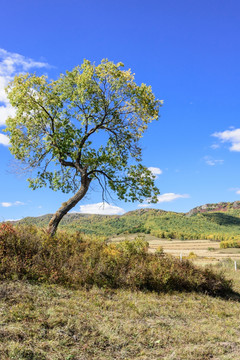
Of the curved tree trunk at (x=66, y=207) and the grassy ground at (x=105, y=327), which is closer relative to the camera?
the grassy ground at (x=105, y=327)

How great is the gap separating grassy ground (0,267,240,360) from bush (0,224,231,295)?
813 millimetres

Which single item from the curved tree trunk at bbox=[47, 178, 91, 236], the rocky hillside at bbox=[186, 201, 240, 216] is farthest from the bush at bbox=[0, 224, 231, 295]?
the rocky hillside at bbox=[186, 201, 240, 216]

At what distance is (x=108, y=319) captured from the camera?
765cm

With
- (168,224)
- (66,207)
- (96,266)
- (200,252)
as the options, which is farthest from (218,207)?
(96,266)

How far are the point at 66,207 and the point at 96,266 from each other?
5.53 metres

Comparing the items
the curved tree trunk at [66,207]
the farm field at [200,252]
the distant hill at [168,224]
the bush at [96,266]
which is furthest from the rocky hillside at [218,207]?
the bush at [96,266]

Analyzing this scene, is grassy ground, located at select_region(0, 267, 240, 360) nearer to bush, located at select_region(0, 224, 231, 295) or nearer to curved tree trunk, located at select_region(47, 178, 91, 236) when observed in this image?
bush, located at select_region(0, 224, 231, 295)

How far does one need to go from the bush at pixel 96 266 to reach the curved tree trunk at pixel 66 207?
1.75 meters

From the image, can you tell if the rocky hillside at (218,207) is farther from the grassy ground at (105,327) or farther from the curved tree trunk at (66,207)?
the grassy ground at (105,327)

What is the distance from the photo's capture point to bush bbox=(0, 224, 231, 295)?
1032 cm

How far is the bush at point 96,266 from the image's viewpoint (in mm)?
10320

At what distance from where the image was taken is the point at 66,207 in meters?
16.1

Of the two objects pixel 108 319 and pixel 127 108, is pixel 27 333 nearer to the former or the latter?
pixel 108 319

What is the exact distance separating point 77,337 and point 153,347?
6.11 feet
